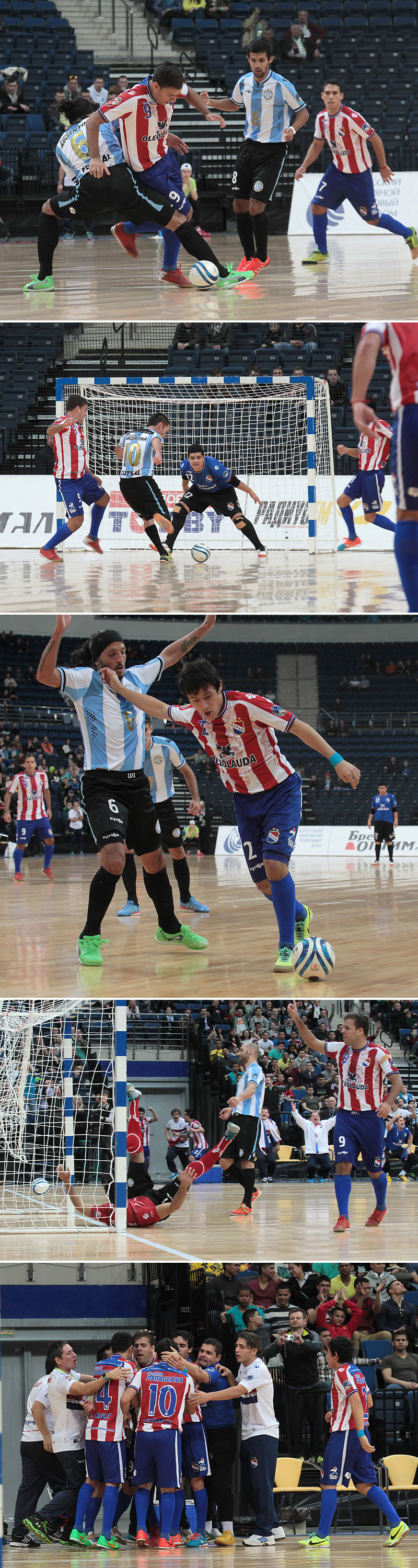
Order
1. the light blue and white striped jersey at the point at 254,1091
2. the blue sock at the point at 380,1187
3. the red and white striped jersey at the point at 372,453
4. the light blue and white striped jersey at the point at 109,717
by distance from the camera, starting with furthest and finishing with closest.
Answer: the red and white striped jersey at the point at 372,453
the light blue and white striped jersey at the point at 254,1091
the blue sock at the point at 380,1187
the light blue and white striped jersey at the point at 109,717

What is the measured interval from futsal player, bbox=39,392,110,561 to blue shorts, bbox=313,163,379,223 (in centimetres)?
193

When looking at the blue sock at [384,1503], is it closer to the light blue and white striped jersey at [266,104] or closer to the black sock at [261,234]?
the black sock at [261,234]

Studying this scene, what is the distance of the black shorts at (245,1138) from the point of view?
9.14m

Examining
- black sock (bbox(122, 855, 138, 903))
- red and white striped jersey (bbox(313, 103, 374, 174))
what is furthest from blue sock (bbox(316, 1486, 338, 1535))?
red and white striped jersey (bbox(313, 103, 374, 174))

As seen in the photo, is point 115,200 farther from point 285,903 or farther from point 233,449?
point 233,449

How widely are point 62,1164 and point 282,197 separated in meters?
12.2

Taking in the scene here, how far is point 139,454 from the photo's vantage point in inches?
368

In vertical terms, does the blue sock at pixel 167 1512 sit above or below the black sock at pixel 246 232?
below

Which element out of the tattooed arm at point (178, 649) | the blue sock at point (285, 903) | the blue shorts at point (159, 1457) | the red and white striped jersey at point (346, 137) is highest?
the red and white striped jersey at point (346, 137)

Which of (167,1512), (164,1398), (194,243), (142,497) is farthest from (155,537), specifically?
(167,1512)

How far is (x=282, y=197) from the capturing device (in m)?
17.2

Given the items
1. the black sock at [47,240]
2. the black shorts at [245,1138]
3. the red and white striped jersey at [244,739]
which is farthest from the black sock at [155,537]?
the black shorts at [245,1138]

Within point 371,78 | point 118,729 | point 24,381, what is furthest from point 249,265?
point 371,78

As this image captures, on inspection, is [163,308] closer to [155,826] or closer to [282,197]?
[155,826]
